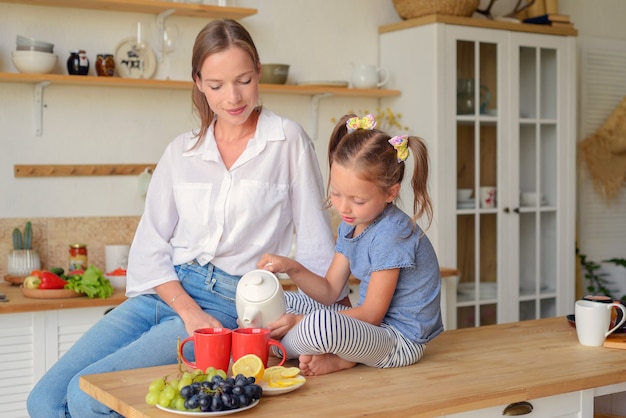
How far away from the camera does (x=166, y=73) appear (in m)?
3.91

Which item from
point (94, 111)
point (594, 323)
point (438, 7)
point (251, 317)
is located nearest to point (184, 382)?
point (251, 317)

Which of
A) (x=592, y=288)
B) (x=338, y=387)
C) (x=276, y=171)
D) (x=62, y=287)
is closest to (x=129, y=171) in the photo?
(x=62, y=287)

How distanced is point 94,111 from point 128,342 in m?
1.86

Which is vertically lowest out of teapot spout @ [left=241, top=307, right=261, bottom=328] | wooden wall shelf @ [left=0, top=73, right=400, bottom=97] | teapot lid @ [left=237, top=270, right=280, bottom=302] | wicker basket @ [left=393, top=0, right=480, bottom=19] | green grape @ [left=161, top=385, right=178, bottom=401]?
green grape @ [left=161, top=385, right=178, bottom=401]

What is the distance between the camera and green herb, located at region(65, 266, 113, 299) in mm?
3242

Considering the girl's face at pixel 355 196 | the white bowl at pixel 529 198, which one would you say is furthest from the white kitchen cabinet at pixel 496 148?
the girl's face at pixel 355 196

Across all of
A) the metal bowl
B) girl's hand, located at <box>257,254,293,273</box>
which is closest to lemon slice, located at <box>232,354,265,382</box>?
girl's hand, located at <box>257,254,293,273</box>

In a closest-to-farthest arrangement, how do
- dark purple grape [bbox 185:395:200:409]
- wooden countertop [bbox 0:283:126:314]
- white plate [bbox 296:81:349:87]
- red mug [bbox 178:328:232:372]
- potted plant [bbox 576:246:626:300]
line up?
dark purple grape [bbox 185:395:200:409]
red mug [bbox 178:328:232:372]
wooden countertop [bbox 0:283:126:314]
white plate [bbox 296:81:349:87]
potted plant [bbox 576:246:626:300]

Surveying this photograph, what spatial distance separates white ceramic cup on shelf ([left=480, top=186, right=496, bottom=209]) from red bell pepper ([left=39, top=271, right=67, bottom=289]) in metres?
2.07

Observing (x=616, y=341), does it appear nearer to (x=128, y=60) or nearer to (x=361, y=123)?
(x=361, y=123)

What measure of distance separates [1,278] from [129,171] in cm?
69

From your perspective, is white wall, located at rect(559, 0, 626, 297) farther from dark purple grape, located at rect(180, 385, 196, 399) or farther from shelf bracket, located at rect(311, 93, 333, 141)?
dark purple grape, located at rect(180, 385, 196, 399)

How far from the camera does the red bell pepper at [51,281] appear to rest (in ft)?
10.6

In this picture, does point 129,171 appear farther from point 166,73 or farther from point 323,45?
point 323,45
